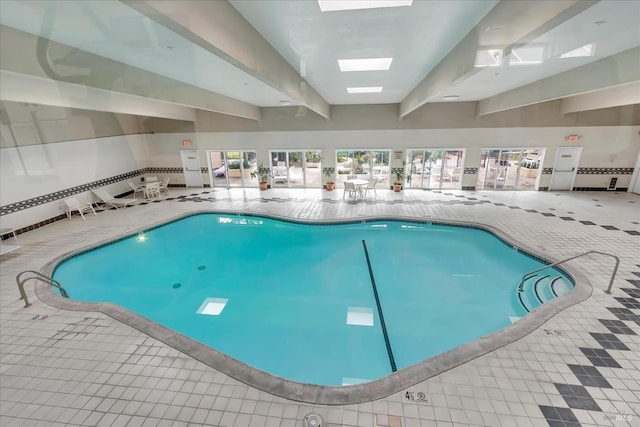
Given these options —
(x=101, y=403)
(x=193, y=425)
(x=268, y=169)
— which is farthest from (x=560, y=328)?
(x=268, y=169)

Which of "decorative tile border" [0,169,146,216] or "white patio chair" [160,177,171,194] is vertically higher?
"decorative tile border" [0,169,146,216]

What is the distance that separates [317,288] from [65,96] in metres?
6.68

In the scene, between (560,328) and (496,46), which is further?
(560,328)

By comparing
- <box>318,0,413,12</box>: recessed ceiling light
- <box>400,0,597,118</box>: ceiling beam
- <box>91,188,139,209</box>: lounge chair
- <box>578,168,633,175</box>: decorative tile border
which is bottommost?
<box>91,188,139,209</box>: lounge chair

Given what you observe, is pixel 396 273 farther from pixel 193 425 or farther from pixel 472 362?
pixel 193 425

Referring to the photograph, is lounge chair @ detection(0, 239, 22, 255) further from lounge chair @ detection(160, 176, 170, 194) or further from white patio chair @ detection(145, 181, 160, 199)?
lounge chair @ detection(160, 176, 170, 194)

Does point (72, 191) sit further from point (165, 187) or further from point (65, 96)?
point (65, 96)

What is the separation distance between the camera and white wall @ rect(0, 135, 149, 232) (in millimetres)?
6402

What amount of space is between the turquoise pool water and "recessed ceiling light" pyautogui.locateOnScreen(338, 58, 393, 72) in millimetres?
3629

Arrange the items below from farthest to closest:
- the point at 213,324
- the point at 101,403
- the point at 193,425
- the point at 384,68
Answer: the point at 384,68 → the point at 213,324 → the point at 101,403 → the point at 193,425

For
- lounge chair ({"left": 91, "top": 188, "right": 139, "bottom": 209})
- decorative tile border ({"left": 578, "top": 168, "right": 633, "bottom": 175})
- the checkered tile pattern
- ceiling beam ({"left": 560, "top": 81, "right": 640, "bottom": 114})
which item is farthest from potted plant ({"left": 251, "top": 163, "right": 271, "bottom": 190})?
decorative tile border ({"left": 578, "top": 168, "right": 633, "bottom": 175})

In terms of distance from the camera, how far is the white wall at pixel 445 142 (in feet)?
29.6

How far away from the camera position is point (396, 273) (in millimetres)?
5309

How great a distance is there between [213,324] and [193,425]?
6.15 feet
